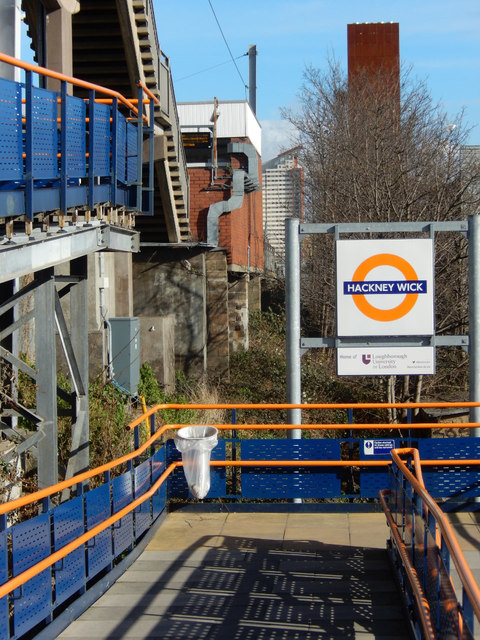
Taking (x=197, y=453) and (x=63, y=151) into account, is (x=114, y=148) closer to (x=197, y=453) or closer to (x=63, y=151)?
(x=63, y=151)

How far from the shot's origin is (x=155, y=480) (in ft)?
31.4

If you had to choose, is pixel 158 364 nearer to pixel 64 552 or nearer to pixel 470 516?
pixel 470 516

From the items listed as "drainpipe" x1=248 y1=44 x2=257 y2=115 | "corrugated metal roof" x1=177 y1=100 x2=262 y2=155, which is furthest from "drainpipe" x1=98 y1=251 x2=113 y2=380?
"drainpipe" x1=248 y1=44 x2=257 y2=115

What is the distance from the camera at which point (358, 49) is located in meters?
41.8

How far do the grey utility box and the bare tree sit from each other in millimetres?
4971

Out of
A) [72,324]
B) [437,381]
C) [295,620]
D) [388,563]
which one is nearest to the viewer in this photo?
[295,620]

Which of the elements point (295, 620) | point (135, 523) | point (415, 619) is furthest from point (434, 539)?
point (135, 523)

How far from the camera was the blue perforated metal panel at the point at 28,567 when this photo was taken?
5770 mm

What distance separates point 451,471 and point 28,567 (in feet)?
19.4

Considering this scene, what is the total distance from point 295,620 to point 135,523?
2479 mm

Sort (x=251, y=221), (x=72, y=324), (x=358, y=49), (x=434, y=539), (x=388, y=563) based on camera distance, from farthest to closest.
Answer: (x=358, y=49) < (x=251, y=221) < (x=72, y=324) < (x=388, y=563) < (x=434, y=539)

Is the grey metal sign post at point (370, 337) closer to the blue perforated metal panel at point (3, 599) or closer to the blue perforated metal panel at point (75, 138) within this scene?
the blue perforated metal panel at point (75, 138)

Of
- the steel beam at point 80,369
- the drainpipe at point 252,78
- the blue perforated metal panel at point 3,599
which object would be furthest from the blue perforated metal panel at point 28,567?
the drainpipe at point 252,78

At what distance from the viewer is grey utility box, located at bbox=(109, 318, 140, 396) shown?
50.8 ft
